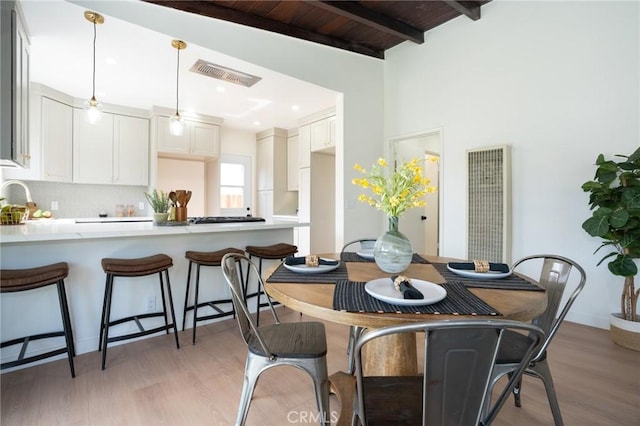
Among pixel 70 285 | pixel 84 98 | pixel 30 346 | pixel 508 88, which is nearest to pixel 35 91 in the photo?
pixel 84 98

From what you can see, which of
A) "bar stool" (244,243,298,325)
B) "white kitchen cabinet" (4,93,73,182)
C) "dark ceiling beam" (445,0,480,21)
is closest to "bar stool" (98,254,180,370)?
"bar stool" (244,243,298,325)

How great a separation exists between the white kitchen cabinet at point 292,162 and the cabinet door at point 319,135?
71 centimetres

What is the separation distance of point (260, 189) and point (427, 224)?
3270 mm

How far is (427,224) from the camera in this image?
549cm

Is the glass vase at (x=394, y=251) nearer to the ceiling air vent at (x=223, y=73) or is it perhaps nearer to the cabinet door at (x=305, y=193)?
the ceiling air vent at (x=223, y=73)

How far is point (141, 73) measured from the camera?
3.49 meters

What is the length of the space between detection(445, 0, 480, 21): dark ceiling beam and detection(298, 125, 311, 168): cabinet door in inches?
101

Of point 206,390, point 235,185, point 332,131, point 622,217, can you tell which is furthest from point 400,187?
point 235,185

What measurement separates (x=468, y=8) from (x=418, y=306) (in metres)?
3.71

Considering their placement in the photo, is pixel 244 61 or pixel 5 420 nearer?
pixel 5 420

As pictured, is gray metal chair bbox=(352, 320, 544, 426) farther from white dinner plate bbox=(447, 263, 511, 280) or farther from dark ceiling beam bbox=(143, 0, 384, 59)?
dark ceiling beam bbox=(143, 0, 384, 59)

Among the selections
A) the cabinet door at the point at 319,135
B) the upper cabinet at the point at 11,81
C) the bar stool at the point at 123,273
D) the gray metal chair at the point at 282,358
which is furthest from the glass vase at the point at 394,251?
the cabinet door at the point at 319,135

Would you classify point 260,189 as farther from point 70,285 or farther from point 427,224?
point 70,285

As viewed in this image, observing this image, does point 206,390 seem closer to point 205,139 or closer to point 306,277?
point 306,277
